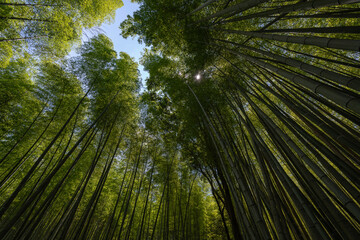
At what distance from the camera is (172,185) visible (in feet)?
20.8

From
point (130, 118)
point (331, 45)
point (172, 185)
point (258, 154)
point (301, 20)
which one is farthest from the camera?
point (172, 185)

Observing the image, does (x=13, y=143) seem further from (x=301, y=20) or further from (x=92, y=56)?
(x=301, y=20)

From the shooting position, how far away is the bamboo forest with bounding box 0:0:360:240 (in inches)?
59.5

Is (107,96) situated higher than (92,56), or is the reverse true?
(92,56)

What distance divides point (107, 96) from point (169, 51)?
2501 mm

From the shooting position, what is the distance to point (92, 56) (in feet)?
15.5

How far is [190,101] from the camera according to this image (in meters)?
4.02

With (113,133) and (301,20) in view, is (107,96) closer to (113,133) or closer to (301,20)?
(113,133)

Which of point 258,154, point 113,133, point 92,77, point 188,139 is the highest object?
point 92,77

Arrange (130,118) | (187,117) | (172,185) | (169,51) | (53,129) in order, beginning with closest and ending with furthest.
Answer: (169,51) → (187,117) → (130,118) → (53,129) → (172,185)

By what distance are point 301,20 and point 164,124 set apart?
15.3 feet

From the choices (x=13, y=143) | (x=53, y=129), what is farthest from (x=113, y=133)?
(x=13, y=143)

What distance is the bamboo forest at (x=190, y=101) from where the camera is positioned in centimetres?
151

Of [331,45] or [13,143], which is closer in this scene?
[331,45]
